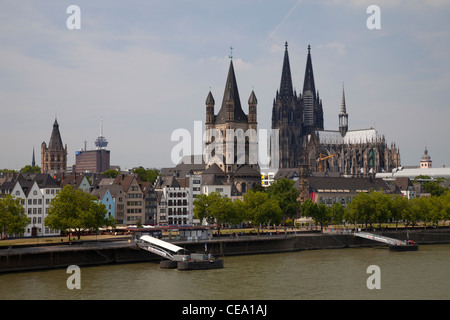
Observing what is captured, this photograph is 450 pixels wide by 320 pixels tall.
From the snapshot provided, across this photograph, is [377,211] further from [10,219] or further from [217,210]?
[10,219]

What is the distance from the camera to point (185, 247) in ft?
294

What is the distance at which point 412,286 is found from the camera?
210 ft

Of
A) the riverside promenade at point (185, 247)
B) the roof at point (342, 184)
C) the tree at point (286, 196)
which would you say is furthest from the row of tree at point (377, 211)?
the roof at point (342, 184)

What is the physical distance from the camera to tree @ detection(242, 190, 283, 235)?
116 meters

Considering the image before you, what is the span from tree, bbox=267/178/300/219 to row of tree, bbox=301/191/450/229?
617 centimetres

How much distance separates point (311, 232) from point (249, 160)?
61.9m

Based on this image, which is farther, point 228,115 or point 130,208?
point 228,115

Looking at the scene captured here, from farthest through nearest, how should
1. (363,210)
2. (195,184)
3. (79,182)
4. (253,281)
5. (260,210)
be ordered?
(195,184)
(79,182)
(363,210)
(260,210)
(253,281)

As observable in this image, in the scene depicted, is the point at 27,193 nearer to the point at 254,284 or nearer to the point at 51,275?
the point at 51,275

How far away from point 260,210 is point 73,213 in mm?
37726

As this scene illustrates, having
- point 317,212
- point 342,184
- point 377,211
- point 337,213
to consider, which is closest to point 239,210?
point 317,212

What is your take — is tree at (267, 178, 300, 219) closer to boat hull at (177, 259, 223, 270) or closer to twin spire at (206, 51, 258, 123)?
twin spire at (206, 51, 258, 123)

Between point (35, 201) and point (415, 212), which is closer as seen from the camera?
point (35, 201)
